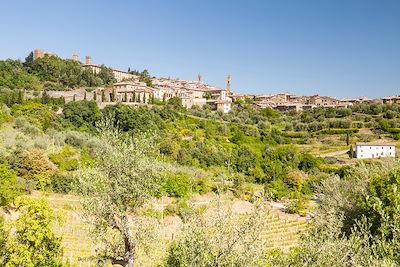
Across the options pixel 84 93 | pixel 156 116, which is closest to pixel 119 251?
pixel 156 116

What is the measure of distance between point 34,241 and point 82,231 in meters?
6.27

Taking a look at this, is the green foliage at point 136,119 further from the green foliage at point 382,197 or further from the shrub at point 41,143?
the green foliage at point 382,197

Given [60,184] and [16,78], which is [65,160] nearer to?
[60,184]

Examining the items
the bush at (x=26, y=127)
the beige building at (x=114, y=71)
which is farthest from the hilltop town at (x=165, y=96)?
the bush at (x=26, y=127)

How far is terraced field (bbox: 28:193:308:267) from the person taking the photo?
21.2 metres

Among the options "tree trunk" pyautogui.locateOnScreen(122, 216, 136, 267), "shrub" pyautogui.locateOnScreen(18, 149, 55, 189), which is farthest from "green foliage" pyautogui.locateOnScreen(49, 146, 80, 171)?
"tree trunk" pyautogui.locateOnScreen(122, 216, 136, 267)

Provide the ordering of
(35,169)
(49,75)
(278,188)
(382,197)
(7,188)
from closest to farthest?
(382,197)
(7,188)
(35,169)
(278,188)
(49,75)

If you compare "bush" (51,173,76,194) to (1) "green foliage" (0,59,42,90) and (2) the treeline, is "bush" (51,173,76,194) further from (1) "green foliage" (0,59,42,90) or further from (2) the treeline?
(2) the treeline

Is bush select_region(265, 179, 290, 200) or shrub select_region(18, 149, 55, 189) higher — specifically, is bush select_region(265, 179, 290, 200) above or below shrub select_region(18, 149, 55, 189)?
below

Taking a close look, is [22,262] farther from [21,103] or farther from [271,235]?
[21,103]

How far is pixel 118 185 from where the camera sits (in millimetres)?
13320

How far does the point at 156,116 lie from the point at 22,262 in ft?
154

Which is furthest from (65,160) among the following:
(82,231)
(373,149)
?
(373,149)

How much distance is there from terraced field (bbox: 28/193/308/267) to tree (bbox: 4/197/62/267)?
16.6 feet
